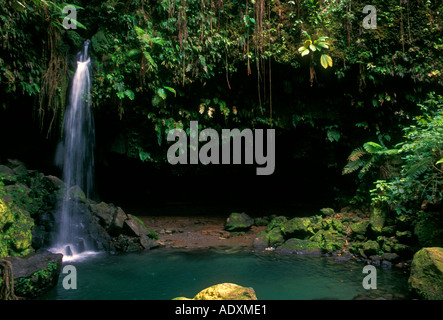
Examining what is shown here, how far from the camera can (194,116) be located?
29.1 feet

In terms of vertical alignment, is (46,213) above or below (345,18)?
below

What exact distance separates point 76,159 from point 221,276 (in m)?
6.32

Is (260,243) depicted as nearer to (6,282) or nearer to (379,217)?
(379,217)

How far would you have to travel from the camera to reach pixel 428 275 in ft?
14.2

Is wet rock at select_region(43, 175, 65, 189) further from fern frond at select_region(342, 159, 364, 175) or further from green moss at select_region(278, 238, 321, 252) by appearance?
fern frond at select_region(342, 159, 364, 175)

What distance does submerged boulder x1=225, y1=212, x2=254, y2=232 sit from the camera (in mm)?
9332

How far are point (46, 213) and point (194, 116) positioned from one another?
4922 mm

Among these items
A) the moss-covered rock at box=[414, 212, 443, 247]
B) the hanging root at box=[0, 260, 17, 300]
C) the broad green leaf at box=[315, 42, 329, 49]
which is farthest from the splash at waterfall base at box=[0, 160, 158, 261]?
the broad green leaf at box=[315, 42, 329, 49]

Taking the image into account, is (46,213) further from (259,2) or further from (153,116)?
(259,2)

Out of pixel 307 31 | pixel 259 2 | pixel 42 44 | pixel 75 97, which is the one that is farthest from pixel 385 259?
pixel 42 44

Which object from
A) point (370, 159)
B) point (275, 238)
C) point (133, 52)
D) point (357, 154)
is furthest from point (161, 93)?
point (370, 159)

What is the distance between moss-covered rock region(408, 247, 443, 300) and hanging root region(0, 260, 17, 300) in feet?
19.6

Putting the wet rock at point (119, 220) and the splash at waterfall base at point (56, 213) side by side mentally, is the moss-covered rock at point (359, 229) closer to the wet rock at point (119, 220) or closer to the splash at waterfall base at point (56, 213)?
the splash at waterfall base at point (56, 213)

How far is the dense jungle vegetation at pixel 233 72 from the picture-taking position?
750cm
